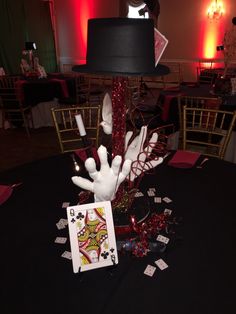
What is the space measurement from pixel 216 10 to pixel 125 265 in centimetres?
712

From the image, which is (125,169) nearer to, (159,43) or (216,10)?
(159,43)

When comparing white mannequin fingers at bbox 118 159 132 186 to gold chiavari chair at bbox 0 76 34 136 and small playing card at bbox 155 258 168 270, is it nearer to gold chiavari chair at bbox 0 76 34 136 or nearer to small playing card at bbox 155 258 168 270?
small playing card at bbox 155 258 168 270

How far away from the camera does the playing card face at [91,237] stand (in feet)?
2.63

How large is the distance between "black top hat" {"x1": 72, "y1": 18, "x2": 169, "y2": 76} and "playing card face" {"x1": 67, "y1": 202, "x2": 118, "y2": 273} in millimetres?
422

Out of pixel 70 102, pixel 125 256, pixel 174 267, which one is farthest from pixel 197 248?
pixel 70 102

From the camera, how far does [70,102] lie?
4090 millimetres

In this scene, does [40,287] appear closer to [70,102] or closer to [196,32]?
[70,102]

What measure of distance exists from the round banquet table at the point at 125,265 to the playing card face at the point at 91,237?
0.04 metres

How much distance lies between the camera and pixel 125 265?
2.76ft

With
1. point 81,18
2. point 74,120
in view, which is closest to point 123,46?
point 74,120

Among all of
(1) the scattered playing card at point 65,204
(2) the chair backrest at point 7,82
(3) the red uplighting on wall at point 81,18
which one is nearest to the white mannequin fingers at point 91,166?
(1) the scattered playing card at point 65,204

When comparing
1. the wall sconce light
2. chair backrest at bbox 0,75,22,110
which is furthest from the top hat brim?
the wall sconce light

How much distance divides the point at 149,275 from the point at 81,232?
0.81 feet

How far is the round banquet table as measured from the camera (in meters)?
0.71
